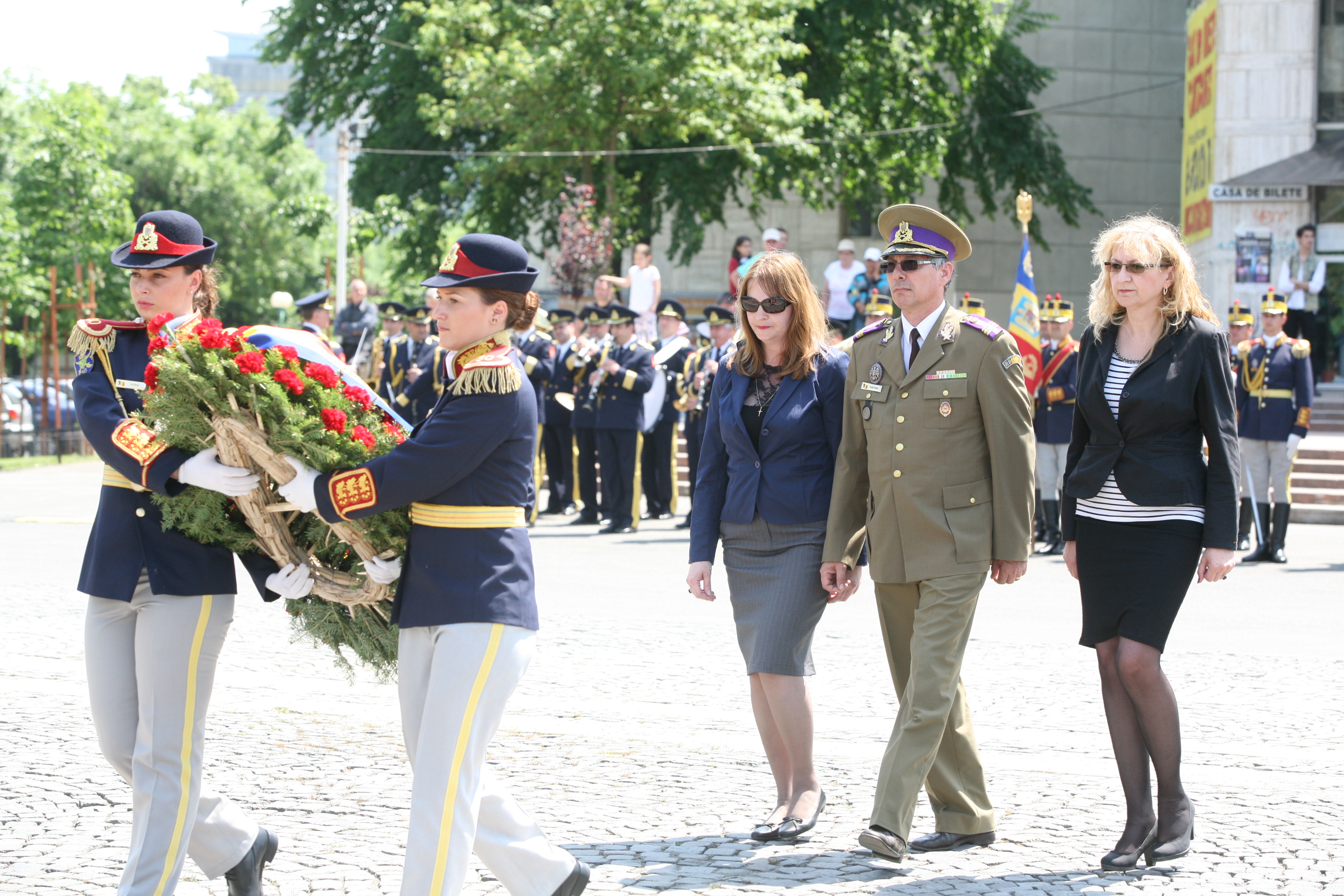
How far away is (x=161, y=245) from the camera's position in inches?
167

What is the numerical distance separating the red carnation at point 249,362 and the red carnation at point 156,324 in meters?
0.43

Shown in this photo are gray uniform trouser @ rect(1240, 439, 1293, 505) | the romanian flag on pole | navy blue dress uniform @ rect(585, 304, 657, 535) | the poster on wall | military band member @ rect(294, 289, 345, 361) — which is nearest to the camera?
gray uniform trouser @ rect(1240, 439, 1293, 505)

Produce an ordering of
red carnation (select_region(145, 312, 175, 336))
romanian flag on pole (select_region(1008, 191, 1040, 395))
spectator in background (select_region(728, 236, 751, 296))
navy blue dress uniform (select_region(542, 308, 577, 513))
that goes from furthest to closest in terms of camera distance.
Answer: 1. spectator in background (select_region(728, 236, 751, 296))
2. navy blue dress uniform (select_region(542, 308, 577, 513))
3. romanian flag on pole (select_region(1008, 191, 1040, 395))
4. red carnation (select_region(145, 312, 175, 336))

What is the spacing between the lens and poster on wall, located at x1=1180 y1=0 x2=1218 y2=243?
81.7ft

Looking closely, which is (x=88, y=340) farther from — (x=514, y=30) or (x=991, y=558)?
(x=514, y=30)

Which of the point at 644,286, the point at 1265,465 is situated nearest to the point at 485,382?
the point at 1265,465

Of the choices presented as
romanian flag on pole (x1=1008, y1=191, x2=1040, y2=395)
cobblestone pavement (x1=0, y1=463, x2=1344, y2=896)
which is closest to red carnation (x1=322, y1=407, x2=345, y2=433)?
cobblestone pavement (x1=0, y1=463, x2=1344, y2=896)

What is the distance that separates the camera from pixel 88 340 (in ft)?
13.7

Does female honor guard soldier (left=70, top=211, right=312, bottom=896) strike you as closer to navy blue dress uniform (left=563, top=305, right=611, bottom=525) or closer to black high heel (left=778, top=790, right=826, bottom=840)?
black high heel (left=778, top=790, right=826, bottom=840)

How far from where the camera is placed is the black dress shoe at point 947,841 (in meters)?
4.71

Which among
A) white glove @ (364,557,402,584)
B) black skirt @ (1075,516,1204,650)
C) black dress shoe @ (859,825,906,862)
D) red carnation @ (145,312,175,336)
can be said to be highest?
red carnation @ (145,312,175,336)

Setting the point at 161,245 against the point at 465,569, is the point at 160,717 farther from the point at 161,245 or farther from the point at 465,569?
the point at 161,245

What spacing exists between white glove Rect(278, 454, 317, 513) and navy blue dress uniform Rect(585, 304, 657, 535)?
425 inches

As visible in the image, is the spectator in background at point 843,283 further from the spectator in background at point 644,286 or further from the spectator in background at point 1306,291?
the spectator in background at point 1306,291
